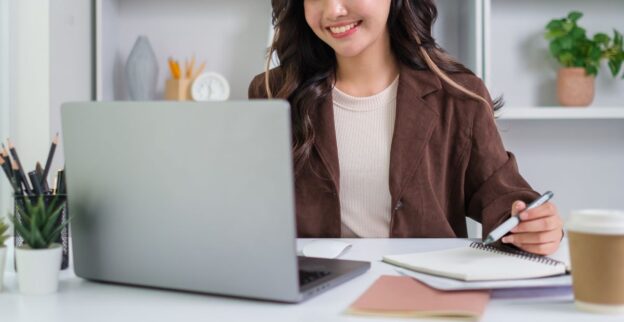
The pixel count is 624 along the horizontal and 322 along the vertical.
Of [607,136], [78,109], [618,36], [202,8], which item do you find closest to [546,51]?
[618,36]

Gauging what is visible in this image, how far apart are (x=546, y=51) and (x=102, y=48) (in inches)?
70.3

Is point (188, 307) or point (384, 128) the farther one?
point (384, 128)

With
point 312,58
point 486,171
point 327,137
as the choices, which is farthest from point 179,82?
point 486,171

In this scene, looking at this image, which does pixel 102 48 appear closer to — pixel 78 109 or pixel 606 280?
pixel 78 109

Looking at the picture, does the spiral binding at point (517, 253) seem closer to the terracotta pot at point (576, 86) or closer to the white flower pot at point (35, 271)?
the white flower pot at point (35, 271)

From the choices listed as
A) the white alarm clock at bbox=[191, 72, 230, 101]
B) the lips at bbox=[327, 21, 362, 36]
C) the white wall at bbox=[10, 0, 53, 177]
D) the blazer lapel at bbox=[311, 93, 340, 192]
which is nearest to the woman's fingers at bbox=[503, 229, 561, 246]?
the blazer lapel at bbox=[311, 93, 340, 192]

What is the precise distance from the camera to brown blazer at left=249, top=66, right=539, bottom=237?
5.11 ft

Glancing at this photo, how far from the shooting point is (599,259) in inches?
29.3

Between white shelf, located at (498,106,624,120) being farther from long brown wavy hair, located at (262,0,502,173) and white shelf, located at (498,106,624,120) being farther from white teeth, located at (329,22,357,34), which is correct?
white teeth, located at (329,22,357,34)

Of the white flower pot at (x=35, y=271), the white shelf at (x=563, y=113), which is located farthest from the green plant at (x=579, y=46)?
the white flower pot at (x=35, y=271)

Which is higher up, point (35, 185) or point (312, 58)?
point (312, 58)

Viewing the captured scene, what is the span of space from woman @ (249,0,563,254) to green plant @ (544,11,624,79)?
1.15 meters

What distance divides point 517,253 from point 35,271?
27.4 inches

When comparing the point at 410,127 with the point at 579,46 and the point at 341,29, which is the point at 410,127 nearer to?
the point at 341,29
